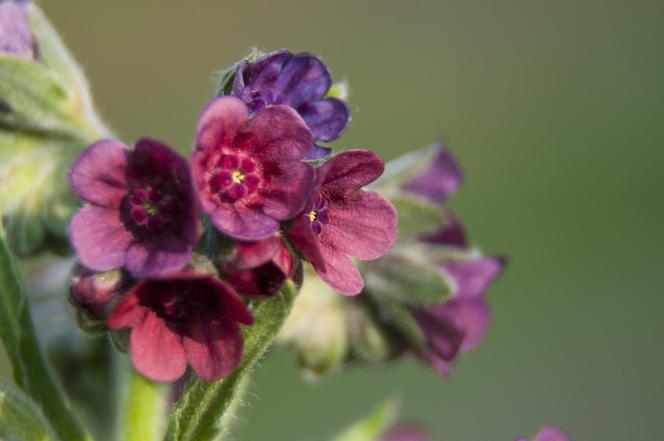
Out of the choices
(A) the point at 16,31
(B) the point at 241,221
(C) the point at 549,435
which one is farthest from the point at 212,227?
(A) the point at 16,31

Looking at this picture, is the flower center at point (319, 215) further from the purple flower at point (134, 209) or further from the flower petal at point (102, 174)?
the flower petal at point (102, 174)

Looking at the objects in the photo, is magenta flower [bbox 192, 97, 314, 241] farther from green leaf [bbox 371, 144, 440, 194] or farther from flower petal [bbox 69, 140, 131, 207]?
green leaf [bbox 371, 144, 440, 194]

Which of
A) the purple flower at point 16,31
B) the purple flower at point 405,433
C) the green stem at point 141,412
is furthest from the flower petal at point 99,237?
the purple flower at point 405,433

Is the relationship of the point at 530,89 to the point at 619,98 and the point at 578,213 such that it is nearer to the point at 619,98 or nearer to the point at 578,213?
the point at 619,98

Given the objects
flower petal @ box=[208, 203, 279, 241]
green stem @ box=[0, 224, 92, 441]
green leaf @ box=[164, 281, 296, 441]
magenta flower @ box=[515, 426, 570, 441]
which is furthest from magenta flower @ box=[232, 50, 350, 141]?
magenta flower @ box=[515, 426, 570, 441]

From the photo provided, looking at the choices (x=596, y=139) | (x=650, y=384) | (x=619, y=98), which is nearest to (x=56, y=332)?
(x=650, y=384)

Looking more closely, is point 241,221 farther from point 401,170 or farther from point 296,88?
point 401,170
